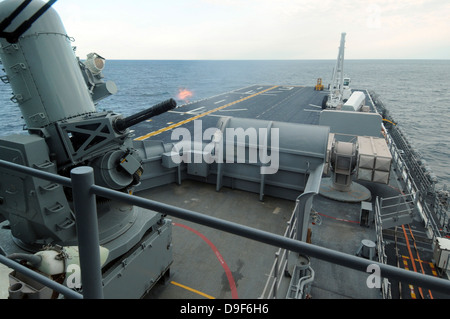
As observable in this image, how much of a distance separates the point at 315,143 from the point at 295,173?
1193 mm

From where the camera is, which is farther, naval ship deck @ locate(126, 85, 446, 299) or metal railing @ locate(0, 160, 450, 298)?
naval ship deck @ locate(126, 85, 446, 299)

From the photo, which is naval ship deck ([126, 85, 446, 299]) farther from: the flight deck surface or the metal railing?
the flight deck surface

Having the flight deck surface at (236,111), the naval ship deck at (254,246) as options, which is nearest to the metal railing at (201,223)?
the naval ship deck at (254,246)

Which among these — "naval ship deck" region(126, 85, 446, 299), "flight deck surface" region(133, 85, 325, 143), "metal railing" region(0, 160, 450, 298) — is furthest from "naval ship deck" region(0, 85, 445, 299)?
"flight deck surface" region(133, 85, 325, 143)

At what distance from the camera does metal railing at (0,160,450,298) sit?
1.06 metres

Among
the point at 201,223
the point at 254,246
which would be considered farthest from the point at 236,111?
the point at 201,223

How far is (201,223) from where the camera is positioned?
1.29 meters

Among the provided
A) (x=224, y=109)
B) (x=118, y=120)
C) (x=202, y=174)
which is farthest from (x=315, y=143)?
(x=224, y=109)

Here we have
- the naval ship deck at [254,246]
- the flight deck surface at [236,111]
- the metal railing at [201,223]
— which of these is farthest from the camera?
the flight deck surface at [236,111]

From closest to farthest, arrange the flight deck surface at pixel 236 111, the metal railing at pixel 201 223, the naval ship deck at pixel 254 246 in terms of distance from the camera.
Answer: the metal railing at pixel 201 223 < the naval ship deck at pixel 254 246 < the flight deck surface at pixel 236 111

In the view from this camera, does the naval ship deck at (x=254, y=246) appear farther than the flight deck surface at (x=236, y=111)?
No

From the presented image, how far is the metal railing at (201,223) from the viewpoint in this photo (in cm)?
106

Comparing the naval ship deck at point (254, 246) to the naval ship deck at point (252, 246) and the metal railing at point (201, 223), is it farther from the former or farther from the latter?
the metal railing at point (201, 223)
